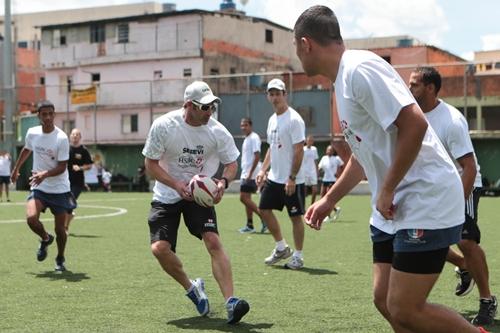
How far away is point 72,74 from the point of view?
61.7 meters

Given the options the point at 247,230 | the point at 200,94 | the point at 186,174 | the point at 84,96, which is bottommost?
the point at 247,230

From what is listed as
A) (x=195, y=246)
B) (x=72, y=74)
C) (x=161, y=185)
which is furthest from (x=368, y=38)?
(x=161, y=185)

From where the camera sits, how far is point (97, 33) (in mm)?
60781

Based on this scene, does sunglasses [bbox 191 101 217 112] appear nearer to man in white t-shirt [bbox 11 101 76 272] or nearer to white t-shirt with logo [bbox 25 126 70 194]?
man in white t-shirt [bbox 11 101 76 272]

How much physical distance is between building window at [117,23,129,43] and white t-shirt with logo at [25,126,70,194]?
160 feet

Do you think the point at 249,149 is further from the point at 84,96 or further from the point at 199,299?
the point at 84,96

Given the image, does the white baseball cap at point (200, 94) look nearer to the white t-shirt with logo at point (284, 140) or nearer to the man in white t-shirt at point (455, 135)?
the man in white t-shirt at point (455, 135)

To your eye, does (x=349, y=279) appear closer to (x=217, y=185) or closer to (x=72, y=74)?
(x=217, y=185)

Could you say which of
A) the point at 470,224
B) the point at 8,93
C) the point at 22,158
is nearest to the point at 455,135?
the point at 470,224

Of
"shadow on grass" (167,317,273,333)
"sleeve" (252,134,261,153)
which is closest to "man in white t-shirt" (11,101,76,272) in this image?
"shadow on grass" (167,317,273,333)

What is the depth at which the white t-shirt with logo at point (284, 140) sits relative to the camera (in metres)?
11.4

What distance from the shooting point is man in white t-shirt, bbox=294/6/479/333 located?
445 centimetres

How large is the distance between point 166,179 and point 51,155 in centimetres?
385

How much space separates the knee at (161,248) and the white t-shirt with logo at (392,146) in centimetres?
330
